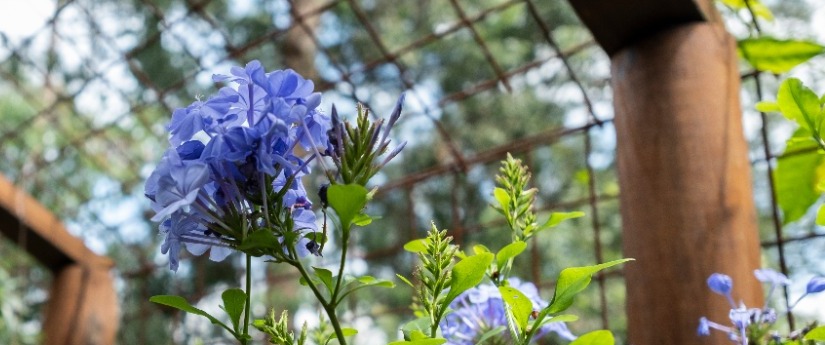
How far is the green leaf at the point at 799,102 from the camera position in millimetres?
756

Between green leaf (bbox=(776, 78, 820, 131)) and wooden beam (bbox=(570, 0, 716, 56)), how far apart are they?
28cm

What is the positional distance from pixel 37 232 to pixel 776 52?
2.24 m

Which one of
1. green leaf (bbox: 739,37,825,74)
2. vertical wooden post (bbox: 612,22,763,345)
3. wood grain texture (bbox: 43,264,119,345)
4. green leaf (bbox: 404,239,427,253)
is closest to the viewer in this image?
green leaf (bbox: 404,239,427,253)

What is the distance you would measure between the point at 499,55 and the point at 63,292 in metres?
3.88

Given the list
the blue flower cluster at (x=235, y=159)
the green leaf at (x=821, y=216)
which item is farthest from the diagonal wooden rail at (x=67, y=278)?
the green leaf at (x=821, y=216)

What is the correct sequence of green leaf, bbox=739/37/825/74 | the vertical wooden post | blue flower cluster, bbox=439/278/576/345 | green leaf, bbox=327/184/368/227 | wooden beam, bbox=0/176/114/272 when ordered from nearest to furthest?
green leaf, bbox=327/184/368/227 < blue flower cluster, bbox=439/278/576/345 < the vertical wooden post < green leaf, bbox=739/37/825/74 < wooden beam, bbox=0/176/114/272

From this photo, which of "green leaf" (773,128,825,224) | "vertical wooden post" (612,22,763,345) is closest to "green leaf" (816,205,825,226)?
"vertical wooden post" (612,22,763,345)

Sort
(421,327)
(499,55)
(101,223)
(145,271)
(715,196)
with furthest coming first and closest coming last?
(499,55)
(101,223)
(145,271)
(715,196)
(421,327)

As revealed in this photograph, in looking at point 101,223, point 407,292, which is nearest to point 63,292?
point 101,223

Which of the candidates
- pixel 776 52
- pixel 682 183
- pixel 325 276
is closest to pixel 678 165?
pixel 682 183

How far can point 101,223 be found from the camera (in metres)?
2.56

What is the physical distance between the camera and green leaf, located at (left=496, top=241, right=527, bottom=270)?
62 cm

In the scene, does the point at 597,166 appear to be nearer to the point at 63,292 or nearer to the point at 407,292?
the point at 407,292

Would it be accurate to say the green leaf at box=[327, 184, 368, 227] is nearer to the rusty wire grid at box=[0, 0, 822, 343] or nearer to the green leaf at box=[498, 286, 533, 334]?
the green leaf at box=[498, 286, 533, 334]
